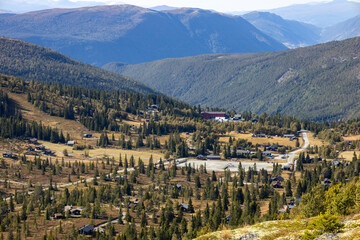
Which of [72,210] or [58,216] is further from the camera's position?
[72,210]

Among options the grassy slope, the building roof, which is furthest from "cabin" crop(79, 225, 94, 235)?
the grassy slope

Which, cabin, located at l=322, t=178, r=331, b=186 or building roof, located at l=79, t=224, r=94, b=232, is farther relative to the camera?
cabin, located at l=322, t=178, r=331, b=186

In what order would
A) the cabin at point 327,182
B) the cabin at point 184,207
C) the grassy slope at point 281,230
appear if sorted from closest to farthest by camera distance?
the grassy slope at point 281,230 → the cabin at point 184,207 → the cabin at point 327,182

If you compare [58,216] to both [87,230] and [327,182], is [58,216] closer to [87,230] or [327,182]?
[87,230]

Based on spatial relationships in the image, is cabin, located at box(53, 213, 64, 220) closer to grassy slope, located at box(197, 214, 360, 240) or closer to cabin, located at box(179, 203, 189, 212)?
cabin, located at box(179, 203, 189, 212)

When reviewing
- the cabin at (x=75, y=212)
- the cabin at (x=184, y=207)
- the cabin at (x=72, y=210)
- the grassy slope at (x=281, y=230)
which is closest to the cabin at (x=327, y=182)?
the cabin at (x=184, y=207)

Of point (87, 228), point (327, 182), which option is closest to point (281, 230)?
point (87, 228)

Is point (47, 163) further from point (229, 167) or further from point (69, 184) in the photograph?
point (229, 167)

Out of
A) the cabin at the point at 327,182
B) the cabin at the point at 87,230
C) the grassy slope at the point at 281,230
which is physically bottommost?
the cabin at the point at 87,230

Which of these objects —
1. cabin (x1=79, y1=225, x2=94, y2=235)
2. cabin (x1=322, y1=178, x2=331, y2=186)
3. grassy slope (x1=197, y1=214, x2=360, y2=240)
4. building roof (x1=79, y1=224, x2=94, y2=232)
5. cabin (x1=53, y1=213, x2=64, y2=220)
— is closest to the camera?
grassy slope (x1=197, y1=214, x2=360, y2=240)

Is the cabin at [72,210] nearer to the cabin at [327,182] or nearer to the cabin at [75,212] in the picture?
the cabin at [75,212]

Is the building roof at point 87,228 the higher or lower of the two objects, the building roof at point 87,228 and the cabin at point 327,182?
the lower
